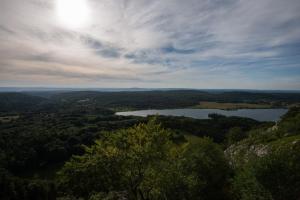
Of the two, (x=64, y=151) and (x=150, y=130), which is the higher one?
(x=150, y=130)

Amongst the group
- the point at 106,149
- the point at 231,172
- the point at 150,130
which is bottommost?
the point at 231,172

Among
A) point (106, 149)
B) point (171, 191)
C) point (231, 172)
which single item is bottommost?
point (231, 172)

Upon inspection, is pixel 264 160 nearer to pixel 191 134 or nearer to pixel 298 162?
pixel 298 162

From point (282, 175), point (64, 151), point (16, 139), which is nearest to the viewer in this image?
point (282, 175)

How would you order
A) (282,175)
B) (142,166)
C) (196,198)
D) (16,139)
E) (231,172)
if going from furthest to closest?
(16,139) < (231,172) < (196,198) < (142,166) < (282,175)

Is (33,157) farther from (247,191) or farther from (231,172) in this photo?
(247,191)

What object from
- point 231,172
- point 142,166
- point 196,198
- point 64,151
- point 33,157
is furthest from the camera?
point 64,151

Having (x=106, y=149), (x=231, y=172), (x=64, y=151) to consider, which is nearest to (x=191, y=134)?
(x=64, y=151)

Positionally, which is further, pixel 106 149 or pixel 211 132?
pixel 211 132

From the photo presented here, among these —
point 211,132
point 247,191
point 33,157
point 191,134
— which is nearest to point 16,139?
point 33,157
